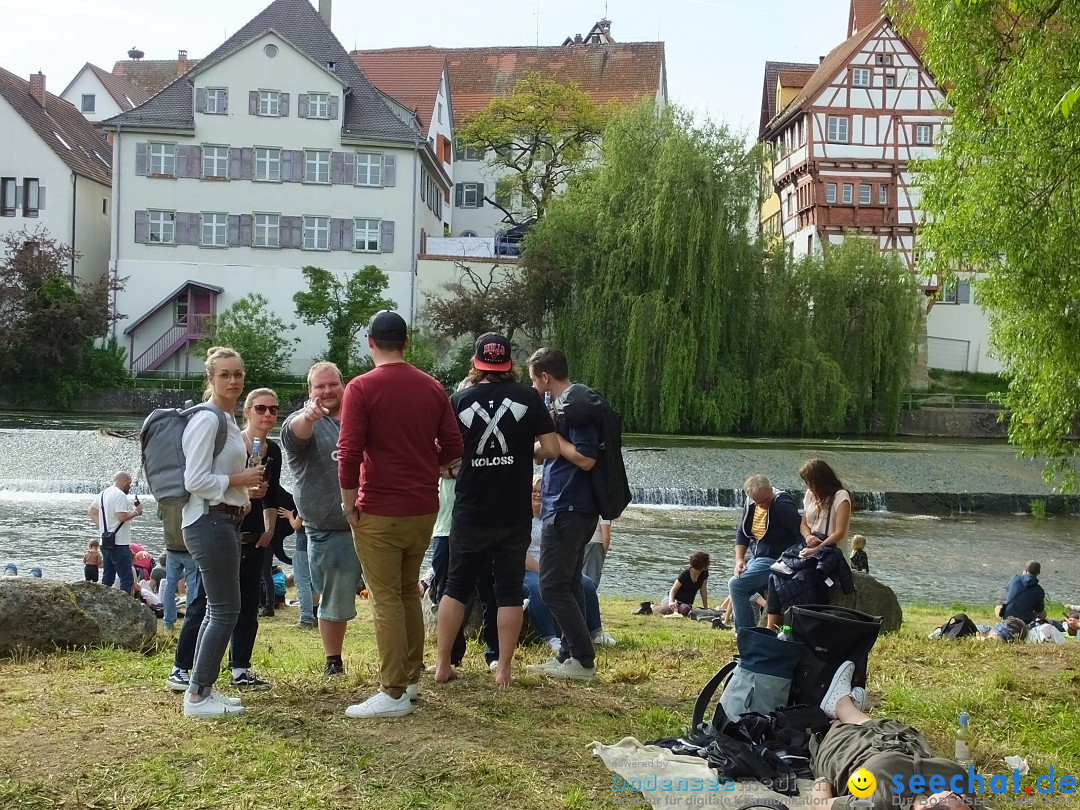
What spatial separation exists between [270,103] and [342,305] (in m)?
9.45

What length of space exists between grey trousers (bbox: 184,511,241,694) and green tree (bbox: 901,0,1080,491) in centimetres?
676

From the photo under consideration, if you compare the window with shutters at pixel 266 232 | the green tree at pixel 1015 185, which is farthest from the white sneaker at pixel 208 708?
the window with shutters at pixel 266 232

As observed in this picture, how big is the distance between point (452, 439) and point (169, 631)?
473 cm

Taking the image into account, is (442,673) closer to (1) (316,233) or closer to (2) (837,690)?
(2) (837,690)

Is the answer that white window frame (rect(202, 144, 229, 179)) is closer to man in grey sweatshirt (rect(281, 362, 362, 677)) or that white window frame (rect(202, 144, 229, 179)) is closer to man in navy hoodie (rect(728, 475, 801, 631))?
man in navy hoodie (rect(728, 475, 801, 631))

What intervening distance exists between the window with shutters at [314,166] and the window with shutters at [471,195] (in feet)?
45.5

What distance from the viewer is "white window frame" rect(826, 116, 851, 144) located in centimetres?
5533

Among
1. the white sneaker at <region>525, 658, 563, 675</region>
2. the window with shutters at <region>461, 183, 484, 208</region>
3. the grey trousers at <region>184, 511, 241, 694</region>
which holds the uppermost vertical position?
the window with shutters at <region>461, 183, 484, 208</region>

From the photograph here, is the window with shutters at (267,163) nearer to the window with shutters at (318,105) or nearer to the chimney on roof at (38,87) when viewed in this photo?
the window with shutters at (318,105)

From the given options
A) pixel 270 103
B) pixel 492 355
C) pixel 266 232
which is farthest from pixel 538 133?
pixel 492 355

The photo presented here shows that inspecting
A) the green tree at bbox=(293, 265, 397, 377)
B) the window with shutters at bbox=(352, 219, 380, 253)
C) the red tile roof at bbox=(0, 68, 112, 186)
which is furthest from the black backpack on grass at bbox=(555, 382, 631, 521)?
the red tile roof at bbox=(0, 68, 112, 186)

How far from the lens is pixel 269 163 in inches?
2025

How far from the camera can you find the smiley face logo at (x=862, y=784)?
419 centimetres

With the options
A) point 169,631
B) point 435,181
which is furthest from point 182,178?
point 169,631
